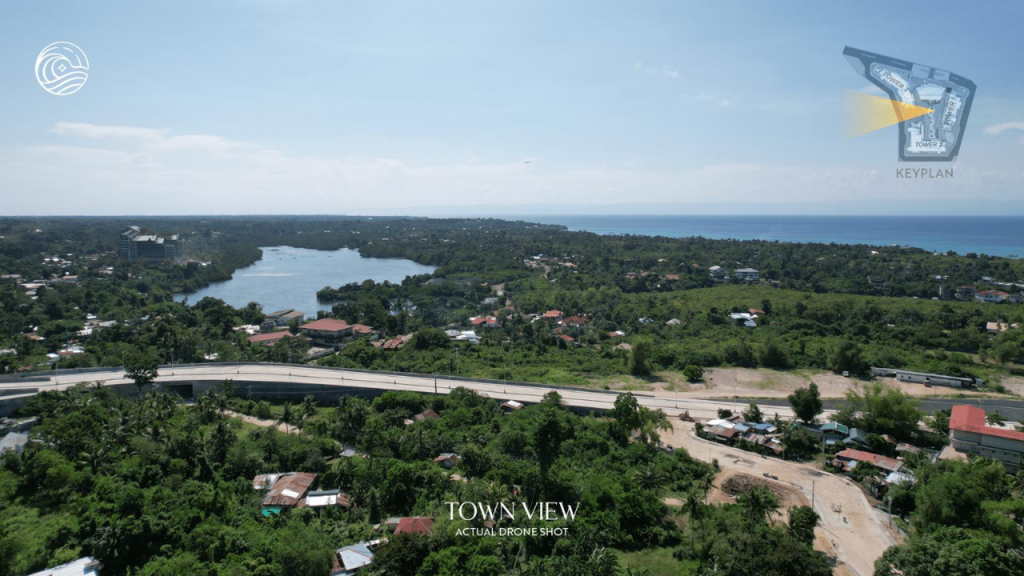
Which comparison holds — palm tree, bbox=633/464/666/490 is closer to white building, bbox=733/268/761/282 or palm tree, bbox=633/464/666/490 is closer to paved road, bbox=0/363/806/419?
paved road, bbox=0/363/806/419

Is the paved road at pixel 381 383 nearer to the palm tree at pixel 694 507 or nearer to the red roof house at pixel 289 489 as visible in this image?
the red roof house at pixel 289 489

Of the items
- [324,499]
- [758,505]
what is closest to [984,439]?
[758,505]

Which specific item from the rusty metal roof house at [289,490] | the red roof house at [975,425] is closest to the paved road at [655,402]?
the red roof house at [975,425]

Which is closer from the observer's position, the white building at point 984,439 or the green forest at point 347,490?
the green forest at point 347,490

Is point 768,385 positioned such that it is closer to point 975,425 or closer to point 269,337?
point 975,425

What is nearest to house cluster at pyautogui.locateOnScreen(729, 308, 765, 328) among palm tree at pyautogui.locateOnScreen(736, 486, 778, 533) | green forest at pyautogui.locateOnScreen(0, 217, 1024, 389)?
green forest at pyautogui.locateOnScreen(0, 217, 1024, 389)

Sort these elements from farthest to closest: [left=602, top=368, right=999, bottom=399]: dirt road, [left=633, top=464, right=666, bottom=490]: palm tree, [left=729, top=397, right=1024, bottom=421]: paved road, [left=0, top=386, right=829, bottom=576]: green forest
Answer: [left=602, top=368, right=999, bottom=399]: dirt road, [left=729, top=397, right=1024, bottom=421]: paved road, [left=633, top=464, right=666, bottom=490]: palm tree, [left=0, top=386, right=829, bottom=576]: green forest
